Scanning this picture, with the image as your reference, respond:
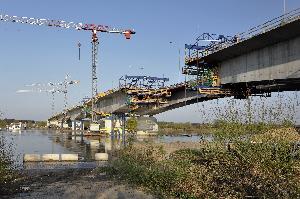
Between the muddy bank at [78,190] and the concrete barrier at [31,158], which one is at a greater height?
the muddy bank at [78,190]

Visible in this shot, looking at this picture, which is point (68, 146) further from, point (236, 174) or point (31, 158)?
point (236, 174)

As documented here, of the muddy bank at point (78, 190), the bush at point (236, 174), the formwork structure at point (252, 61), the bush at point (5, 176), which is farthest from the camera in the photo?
the formwork structure at point (252, 61)

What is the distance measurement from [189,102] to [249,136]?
4526 centimetres

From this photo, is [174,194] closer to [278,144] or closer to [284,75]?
[278,144]

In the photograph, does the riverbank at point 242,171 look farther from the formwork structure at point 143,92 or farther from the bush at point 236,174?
the formwork structure at point 143,92

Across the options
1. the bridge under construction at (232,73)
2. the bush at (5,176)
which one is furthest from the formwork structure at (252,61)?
the bush at (5,176)

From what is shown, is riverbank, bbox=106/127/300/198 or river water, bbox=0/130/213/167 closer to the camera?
riverbank, bbox=106/127/300/198

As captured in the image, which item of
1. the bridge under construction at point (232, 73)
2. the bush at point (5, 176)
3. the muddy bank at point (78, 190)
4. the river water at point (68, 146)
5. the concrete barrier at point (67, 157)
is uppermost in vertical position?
the bridge under construction at point (232, 73)

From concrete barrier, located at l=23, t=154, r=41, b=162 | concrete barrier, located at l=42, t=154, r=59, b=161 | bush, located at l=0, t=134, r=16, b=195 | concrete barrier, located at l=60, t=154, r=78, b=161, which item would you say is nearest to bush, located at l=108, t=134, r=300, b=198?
bush, located at l=0, t=134, r=16, b=195

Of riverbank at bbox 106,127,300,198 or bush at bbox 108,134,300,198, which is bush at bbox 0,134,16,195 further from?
riverbank at bbox 106,127,300,198

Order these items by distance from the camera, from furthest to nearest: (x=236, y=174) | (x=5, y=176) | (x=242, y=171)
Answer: (x=5, y=176)
(x=236, y=174)
(x=242, y=171)

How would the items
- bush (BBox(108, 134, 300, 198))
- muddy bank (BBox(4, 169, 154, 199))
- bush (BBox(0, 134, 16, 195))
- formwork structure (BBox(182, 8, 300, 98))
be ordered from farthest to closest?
formwork structure (BBox(182, 8, 300, 98)) < bush (BBox(0, 134, 16, 195)) < muddy bank (BBox(4, 169, 154, 199)) < bush (BBox(108, 134, 300, 198))

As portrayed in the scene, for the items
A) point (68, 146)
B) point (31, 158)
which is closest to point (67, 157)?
point (31, 158)

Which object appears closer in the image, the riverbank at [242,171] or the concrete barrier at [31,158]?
the riverbank at [242,171]
